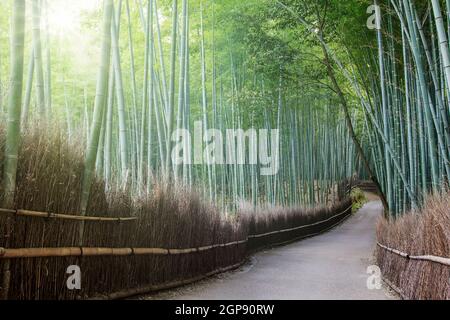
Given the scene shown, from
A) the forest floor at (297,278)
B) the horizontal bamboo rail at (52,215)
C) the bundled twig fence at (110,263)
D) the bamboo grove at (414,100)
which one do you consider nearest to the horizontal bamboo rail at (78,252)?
the bundled twig fence at (110,263)

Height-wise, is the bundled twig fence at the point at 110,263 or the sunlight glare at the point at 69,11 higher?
the sunlight glare at the point at 69,11

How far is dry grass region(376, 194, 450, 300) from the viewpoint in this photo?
3.36m

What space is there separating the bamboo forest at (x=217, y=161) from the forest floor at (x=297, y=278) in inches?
1.5

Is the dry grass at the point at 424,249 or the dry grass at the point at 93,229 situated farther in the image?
the dry grass at the point at 424,249

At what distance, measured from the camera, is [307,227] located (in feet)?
44.9

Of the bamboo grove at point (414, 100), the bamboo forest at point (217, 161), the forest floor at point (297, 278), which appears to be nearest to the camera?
the bamboo forest at point (217, 161)

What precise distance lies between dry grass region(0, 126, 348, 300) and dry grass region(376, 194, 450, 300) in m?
2.14

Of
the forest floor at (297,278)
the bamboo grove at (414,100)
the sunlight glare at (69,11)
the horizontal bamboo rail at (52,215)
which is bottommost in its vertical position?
the forest floor at (297,278)

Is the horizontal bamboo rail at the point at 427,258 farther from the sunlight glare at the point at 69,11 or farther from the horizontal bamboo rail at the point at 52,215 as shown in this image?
the sunlight glare at the point at 69,11

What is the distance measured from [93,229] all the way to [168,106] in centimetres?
360

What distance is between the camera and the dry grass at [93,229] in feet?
10.4

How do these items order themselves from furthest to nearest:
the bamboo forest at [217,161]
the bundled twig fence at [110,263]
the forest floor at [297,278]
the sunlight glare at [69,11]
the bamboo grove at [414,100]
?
Result: 1. the sunlight glare at [69,11]
2. the forest floor at [297,278]
3. the bamboo grove at [414,100]
4. the bamboo forest at [217,161]
5. the bundled twig fence at [110,263]
